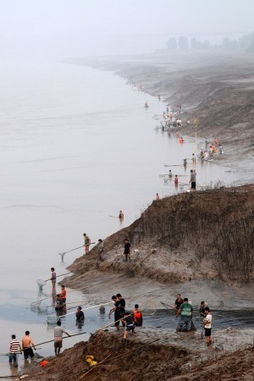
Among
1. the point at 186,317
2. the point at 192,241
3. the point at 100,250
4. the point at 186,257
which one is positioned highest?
the point at 192,241

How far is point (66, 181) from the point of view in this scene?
178ft

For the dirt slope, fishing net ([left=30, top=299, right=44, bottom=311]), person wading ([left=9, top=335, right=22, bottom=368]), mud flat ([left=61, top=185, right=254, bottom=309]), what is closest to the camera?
person wading ([left=9, top=335, right=22, bottom=368])

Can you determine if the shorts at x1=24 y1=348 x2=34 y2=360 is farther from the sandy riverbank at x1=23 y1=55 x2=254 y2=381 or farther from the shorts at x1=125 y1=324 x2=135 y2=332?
the shorts at x1=125 y1=324 x2=135 y2=332

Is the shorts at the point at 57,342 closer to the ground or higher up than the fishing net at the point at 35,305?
closer to the ground

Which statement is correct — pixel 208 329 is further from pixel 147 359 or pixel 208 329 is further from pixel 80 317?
pixel 80 317

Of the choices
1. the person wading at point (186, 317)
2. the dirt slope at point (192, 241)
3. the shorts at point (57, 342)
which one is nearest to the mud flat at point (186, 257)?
the dirt slope at point (192, 241)

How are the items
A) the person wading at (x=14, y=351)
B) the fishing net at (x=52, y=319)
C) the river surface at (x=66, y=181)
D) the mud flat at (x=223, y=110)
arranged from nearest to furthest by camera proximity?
the person wading at (x=14, y=351)
the fishing net at (x=52, y=319)
the river surface at (x=66, y=181)
the mud flat at (x=223, y=110)

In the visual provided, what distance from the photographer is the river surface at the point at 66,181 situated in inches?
1260

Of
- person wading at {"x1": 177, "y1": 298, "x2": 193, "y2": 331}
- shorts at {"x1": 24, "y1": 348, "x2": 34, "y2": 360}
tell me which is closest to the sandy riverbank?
person wading at {"x1": 177, "y1": 298, "x2": 193, "y2": 331}

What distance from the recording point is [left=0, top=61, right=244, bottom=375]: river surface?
1260 inches

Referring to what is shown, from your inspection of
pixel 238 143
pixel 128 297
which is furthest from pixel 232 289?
pixel 238 143

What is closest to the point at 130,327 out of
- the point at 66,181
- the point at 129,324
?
the point at 129,324

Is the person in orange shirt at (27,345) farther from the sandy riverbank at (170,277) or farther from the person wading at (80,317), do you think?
the person wading at (80,317)

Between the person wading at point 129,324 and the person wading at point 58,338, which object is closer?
the person wading at point 129,324
